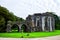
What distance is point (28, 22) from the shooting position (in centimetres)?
4991

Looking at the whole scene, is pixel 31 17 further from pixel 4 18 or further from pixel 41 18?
pixel 4 18

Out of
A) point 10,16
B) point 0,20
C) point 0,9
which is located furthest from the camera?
point 10,16

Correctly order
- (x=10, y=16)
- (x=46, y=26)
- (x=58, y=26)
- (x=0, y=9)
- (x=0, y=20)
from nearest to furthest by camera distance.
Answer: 1. (x=0, y=20)
2. (x=0, y=9)
3. (x=10, y=16)
4. (x=46, y=26)
5. (x=58, y=26)

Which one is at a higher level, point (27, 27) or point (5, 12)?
point (5, 12)

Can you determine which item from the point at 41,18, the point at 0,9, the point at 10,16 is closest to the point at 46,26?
the point at 41,18

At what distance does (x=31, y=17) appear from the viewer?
56625 mm

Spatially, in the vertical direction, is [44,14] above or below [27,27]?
above

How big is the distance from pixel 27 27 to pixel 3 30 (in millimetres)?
7974

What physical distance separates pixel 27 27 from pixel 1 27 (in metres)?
8.41

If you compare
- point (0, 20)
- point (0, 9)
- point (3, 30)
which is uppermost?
point (0, 9)

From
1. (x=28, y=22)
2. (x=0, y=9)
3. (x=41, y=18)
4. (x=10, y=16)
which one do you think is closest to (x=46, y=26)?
(x=41, y=18)

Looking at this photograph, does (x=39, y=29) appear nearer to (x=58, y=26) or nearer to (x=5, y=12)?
(x=5, y=12)

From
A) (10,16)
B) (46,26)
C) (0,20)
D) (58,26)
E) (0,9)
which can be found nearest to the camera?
(0,20)

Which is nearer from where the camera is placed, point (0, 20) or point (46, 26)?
point (0, 20)
